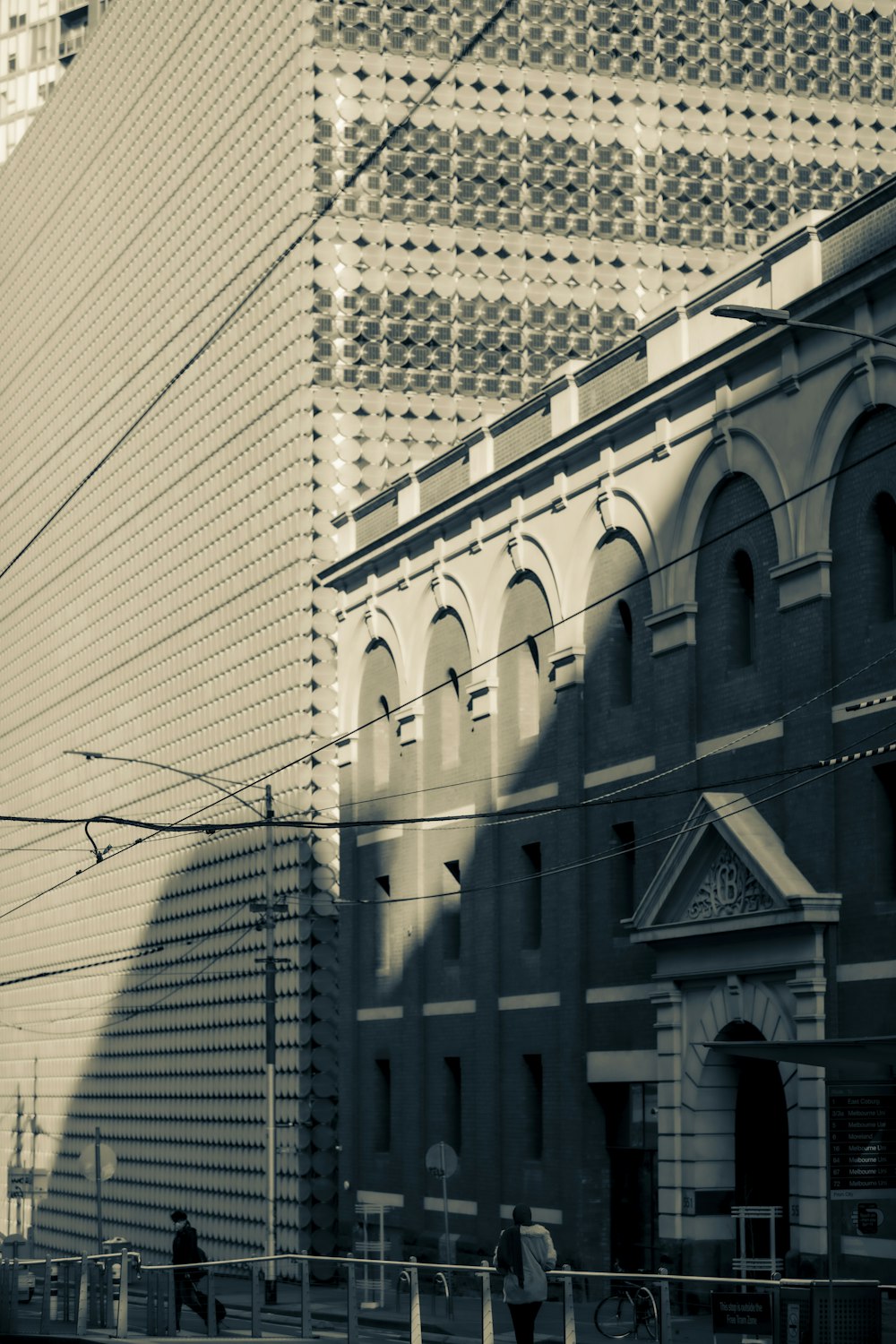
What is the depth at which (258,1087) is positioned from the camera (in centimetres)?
5894

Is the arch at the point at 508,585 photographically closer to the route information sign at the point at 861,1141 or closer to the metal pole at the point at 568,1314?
the metal pole at the point at 568,1314

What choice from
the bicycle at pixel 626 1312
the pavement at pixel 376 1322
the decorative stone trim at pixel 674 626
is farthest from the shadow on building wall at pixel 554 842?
the bicycle at pixel 626 1312

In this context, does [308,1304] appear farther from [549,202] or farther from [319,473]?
[549,202]

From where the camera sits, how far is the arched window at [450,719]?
4675 centimetres

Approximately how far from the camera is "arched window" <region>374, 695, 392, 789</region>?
50312 mm

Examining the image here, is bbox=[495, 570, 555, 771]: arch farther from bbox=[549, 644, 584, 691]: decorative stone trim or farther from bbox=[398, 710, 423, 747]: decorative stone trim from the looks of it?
bbox=[398, 710, 423, 747]: decorative stone trim

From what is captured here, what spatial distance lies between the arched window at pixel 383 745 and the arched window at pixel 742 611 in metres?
15.2

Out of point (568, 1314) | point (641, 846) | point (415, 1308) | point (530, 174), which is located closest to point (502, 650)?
point (641, 846)

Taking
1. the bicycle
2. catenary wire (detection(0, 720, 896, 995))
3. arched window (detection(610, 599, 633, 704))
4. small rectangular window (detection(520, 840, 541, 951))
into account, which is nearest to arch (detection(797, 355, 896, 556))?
catenary wire (detection(0, 720, 896, 995))

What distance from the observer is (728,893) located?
34500 mm

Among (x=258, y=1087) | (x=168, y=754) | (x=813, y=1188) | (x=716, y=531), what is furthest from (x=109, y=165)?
(x=813, y=1188)

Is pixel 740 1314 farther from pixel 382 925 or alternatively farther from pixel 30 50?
pixel 30 50

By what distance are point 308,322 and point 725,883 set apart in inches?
1107

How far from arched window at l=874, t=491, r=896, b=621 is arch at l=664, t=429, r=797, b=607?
5.67 ft
